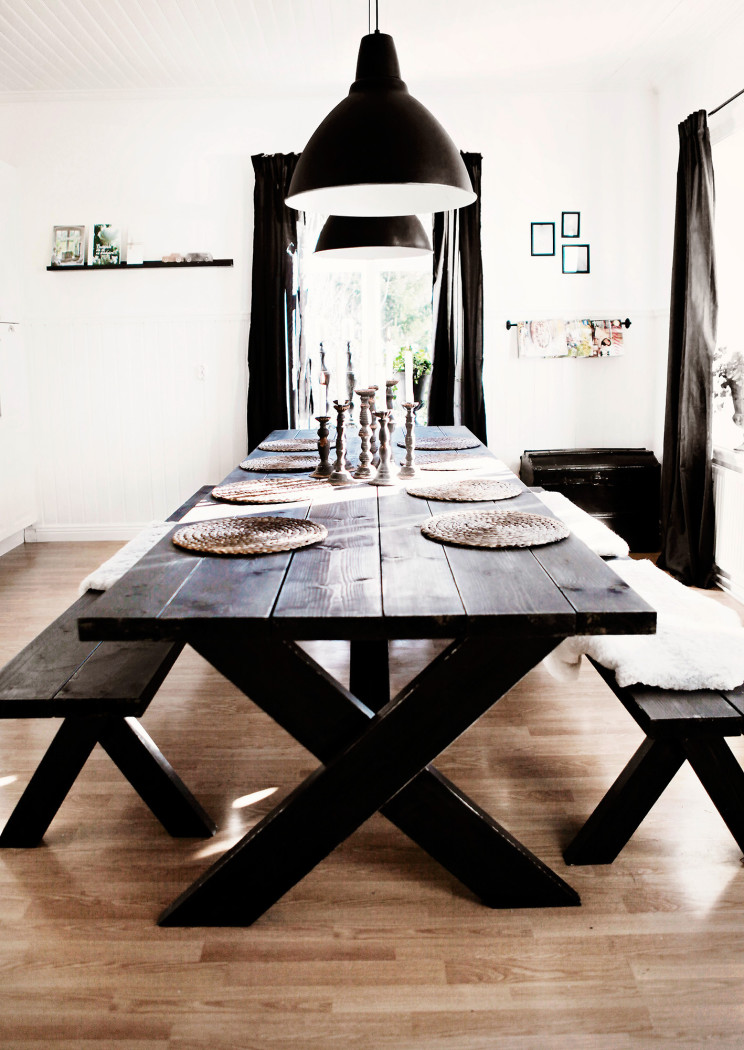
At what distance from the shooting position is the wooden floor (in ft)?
4.80

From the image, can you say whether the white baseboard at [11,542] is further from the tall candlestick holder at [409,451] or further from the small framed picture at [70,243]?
the tall candlestick holder at [409,451]

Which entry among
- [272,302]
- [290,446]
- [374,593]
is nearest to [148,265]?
[272,302]

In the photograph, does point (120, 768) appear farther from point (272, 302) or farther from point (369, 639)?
point (272, 302)

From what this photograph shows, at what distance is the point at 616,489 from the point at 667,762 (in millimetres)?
3092

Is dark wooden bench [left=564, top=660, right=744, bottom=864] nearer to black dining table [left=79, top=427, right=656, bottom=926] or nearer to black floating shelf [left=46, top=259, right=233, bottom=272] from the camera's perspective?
black dining table [left=79, top=427, right=656, bottom=926]

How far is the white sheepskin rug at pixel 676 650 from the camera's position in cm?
183

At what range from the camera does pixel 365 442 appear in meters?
2.90

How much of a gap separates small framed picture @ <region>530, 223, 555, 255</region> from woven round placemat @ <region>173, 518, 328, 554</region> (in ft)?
11.0

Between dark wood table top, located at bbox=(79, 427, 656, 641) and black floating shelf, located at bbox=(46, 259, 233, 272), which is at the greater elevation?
black floating shelf, located at bbox=(46, 259, 233, 272)

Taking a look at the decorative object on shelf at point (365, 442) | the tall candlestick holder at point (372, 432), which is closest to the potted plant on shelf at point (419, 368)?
the tall candlestick holder at point (372, 432)

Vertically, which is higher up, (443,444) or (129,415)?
(129,415)

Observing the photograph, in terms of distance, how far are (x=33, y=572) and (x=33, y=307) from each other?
5.42ft

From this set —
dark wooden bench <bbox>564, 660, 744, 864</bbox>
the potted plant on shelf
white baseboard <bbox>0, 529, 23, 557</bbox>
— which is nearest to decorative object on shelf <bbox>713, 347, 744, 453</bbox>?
the potted plant on shelf

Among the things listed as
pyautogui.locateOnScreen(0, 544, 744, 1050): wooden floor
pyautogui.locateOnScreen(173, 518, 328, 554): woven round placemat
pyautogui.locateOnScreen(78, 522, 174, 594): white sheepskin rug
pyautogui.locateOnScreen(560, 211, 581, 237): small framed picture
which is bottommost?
pyautogui.locateOnScreen(0, 544, 744, 1050): wooden floor
